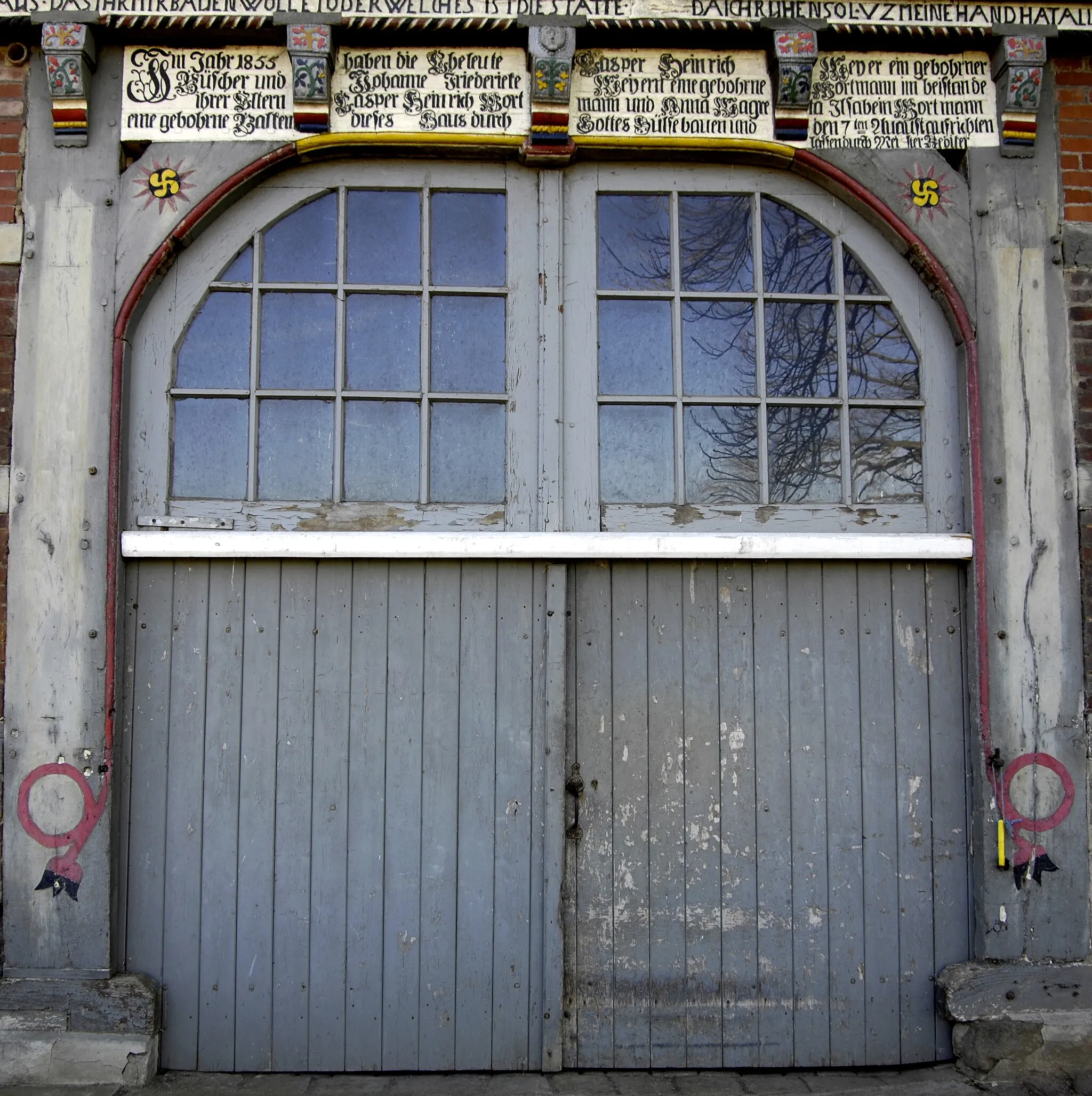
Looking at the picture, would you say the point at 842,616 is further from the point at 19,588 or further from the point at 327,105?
the point at 19,588

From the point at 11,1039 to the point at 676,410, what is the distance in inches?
128

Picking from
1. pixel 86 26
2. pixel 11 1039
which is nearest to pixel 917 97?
pixel 86 26

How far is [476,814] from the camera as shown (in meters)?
3.60

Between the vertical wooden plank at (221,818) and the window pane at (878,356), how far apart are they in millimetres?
2477

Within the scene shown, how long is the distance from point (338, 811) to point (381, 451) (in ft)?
4.43

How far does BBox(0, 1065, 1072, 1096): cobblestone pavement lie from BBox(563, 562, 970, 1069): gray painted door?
64 mm

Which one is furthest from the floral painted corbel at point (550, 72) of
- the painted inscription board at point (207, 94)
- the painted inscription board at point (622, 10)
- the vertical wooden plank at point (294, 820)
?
the vertical wooden plank at point (294, 820)

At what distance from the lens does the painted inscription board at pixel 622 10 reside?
141 inches

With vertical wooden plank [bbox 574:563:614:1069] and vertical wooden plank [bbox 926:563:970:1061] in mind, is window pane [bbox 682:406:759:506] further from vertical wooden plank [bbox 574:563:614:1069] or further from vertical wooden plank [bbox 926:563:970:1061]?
vertical wooden plank [bbox 926:563:970:1061]

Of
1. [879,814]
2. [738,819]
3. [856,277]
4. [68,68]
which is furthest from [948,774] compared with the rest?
[68,68]

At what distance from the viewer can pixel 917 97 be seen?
376cm

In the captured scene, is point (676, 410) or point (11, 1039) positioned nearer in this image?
point (11, 1039)

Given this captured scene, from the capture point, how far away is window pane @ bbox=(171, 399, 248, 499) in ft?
12.1

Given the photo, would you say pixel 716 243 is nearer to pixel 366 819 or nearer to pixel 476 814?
pixel 476 814
